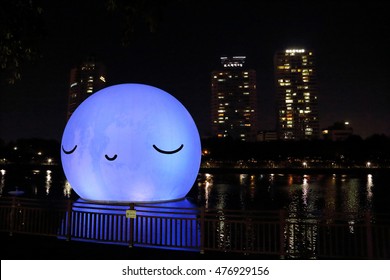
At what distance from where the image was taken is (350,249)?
876 cm

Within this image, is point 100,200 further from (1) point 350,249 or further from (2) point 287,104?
(2) point 287,104

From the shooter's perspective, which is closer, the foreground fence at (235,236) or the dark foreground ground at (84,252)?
the foreground fence at (235,236)

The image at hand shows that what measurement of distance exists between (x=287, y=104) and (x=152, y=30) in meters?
172

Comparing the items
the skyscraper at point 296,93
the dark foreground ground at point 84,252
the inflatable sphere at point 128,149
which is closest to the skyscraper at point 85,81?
the skyscraper at point 296,93

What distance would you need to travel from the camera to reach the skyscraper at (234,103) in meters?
170

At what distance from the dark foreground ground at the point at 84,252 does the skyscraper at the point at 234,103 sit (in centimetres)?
15806

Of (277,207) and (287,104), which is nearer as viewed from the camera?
(277,207)

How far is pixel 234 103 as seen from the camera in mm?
172875

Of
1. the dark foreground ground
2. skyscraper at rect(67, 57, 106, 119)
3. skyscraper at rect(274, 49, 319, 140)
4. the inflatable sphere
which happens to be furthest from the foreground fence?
skyscraper at rect(67, 57, 106, 119)

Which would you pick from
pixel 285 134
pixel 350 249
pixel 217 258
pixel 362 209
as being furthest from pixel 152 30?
pixel 285 134

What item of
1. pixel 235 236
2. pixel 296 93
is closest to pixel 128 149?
pixel 235 236

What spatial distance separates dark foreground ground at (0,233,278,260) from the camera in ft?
25.4

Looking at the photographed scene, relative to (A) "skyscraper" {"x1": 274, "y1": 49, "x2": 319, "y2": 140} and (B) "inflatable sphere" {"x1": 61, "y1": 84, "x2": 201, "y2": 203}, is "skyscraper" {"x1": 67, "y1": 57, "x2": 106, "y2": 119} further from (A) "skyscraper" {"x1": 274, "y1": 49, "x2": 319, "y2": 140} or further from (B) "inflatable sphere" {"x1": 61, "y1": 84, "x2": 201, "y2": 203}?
(B) "inflatable sphere" {"x1": 61, "y1": 84, "x2": 201, "y2": 203}

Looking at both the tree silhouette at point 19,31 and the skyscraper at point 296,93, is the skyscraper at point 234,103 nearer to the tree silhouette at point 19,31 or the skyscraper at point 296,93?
the skyscraper at point 296,93
